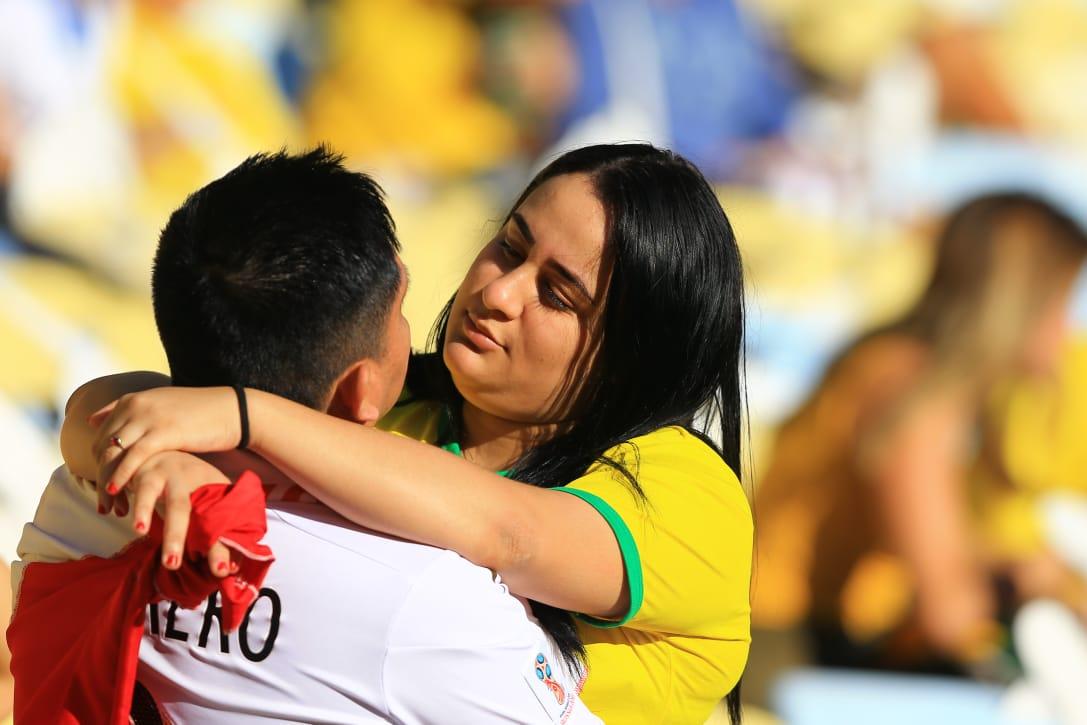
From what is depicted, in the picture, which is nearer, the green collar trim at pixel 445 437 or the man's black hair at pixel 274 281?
the man's black hair at pixel 274 281

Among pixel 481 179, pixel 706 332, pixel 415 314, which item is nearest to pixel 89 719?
pixel 706 332

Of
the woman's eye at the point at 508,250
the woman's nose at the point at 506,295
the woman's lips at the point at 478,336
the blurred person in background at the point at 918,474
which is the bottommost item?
the blurred person in background at the point at 918,474

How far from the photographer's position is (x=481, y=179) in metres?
4.44

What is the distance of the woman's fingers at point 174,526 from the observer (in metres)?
1.12

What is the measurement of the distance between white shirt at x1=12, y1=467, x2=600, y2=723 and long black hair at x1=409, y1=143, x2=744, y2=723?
14.2 inches

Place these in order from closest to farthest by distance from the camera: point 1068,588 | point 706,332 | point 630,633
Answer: point 630,633 → point 706,332 → point 1068,588

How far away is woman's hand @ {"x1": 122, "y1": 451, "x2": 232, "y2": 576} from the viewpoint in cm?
113

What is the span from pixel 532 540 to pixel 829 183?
11.7ft

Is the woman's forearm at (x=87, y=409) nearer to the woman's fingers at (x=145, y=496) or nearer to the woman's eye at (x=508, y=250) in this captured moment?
the woman's fingers at (x=145, y=496)

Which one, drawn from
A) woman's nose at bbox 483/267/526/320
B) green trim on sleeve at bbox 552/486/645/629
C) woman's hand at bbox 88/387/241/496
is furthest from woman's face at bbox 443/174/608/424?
woman's hand at bbox 88/387/241/496

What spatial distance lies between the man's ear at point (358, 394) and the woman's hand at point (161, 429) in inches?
5.9

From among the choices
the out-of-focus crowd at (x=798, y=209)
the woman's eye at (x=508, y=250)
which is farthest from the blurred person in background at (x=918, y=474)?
the woman's eye at (x=508, y=250)

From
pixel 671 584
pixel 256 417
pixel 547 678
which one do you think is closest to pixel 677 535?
pixel 671 584

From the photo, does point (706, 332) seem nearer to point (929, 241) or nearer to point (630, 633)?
point (630, 633)
